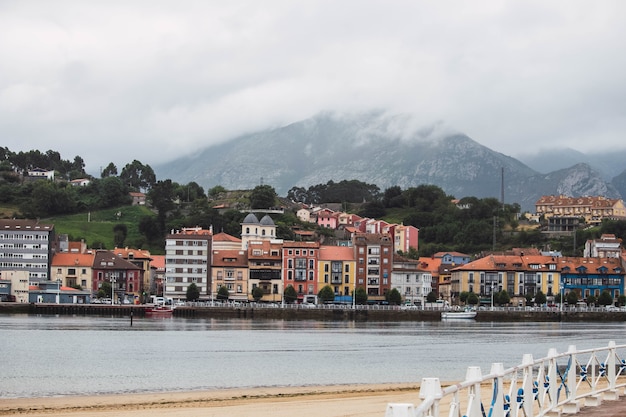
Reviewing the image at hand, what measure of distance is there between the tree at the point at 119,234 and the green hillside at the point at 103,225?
682mm

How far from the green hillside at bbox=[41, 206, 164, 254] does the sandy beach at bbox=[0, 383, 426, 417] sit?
13007 cm

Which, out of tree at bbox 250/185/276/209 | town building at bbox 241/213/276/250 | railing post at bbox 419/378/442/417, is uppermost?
tree at bbox 250/185/276/209

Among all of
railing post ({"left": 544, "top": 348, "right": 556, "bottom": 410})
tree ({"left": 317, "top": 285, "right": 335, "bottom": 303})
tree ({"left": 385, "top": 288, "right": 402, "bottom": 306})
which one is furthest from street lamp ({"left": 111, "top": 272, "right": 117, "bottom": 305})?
railing post ({"left": 544, "top": 348, "right": 556, "bottom": 410})

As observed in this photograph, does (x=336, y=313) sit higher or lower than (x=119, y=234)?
lower

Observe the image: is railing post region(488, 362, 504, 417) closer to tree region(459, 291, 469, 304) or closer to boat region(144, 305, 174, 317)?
boat region(144, 305, 174, 317)

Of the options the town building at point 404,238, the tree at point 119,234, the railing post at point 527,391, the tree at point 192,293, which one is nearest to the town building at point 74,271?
the tree at point 192,293

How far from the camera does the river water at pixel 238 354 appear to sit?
1779 inches

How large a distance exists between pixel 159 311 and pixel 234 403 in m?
95.7

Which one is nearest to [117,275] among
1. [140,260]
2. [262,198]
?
[140,260]

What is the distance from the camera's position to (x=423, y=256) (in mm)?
174375

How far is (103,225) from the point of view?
181875 mm

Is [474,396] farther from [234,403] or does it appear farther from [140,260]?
[140,260]

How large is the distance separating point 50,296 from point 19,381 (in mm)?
92899

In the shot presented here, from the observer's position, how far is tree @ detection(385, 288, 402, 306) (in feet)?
437
